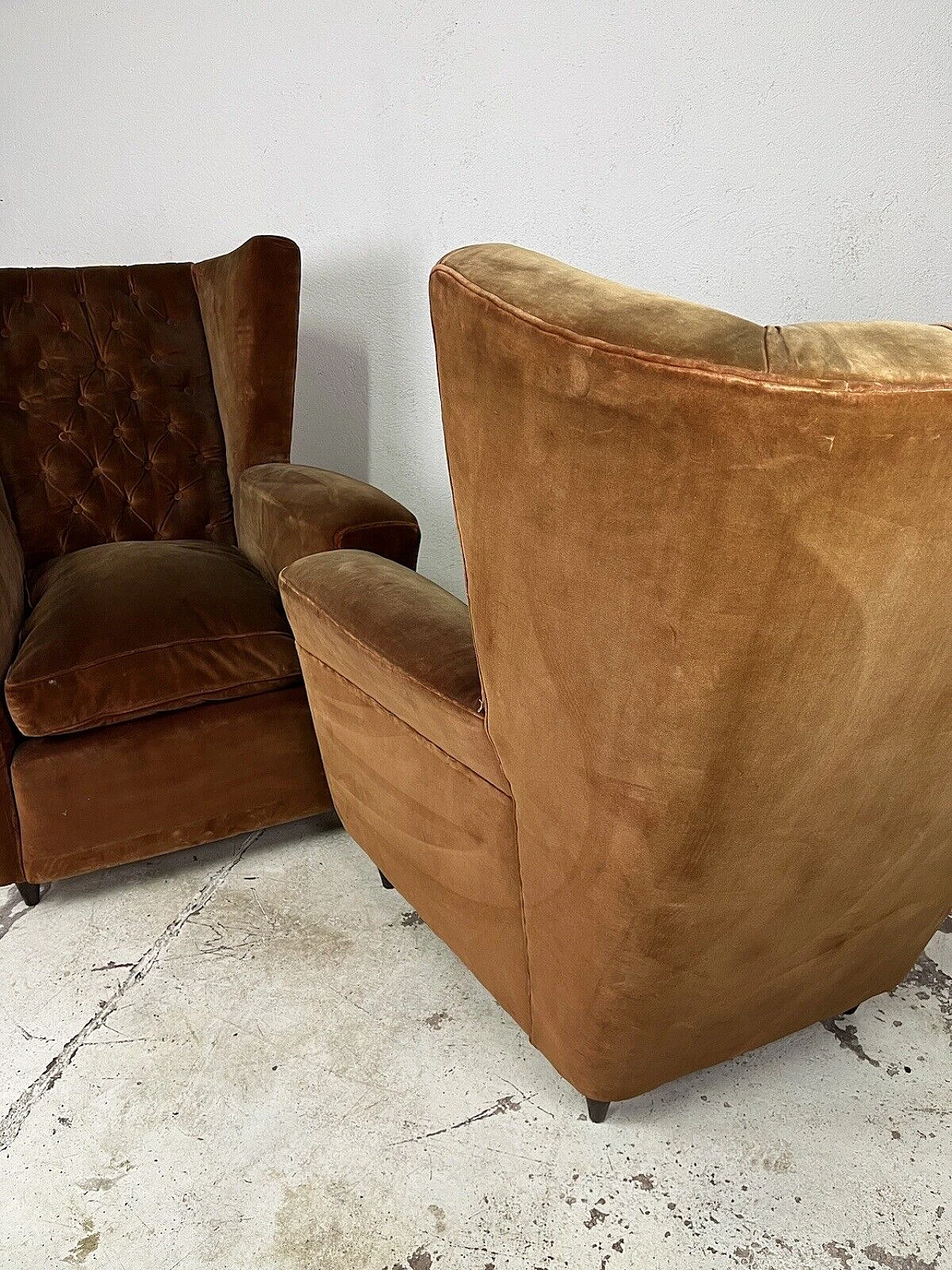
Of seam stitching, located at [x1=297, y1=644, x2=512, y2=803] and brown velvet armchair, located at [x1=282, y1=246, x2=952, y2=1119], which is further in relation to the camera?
seam stitching, located at [x1=297, y1=644, x2=512, y2=803]

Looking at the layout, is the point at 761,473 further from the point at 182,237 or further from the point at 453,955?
the point at 182,237

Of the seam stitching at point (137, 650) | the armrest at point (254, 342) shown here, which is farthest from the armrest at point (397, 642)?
the armrest at point (254, 342)

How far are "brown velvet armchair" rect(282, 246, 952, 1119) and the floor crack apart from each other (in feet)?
1.81

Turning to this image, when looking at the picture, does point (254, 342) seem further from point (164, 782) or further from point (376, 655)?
point (376, 655)

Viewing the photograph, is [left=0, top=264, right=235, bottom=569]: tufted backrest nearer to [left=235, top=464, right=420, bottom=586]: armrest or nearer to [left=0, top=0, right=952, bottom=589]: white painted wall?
[left=235, top=464, right=420, bottom=586]: armrest

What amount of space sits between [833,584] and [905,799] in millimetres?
347

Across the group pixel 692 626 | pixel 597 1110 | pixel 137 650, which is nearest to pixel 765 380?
pixel 692 626

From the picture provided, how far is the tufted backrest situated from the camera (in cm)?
220

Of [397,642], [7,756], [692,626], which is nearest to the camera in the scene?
[692,626]

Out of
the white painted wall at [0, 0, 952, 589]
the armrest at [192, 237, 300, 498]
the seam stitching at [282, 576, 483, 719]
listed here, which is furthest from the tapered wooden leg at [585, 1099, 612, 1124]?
the armrest at [192, 237, 300, 498]

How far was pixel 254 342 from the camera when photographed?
2166 mm

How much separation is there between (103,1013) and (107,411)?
132cm

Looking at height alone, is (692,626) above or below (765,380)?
below

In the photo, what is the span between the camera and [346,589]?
55.4 inches
